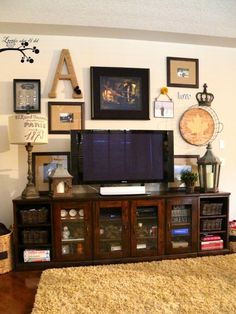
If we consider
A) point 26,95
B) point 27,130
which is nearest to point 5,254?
point 27,130

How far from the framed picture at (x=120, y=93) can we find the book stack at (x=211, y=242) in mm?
1439

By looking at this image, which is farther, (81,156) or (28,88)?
(28,88)

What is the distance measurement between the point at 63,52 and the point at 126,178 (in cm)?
150

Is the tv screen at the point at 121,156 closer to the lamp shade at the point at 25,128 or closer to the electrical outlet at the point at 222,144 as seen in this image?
the lamp shade at the point at 25,128

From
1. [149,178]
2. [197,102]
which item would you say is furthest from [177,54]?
[149,178]

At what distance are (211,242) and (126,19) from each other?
7.81ft

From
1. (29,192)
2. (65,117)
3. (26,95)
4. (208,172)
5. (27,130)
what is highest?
(26,95)

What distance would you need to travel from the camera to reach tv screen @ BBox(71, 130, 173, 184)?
2.66 metres

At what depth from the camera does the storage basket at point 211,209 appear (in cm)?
280

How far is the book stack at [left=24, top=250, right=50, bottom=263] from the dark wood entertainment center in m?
0.02

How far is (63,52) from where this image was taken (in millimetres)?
2873

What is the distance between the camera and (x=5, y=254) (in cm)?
241

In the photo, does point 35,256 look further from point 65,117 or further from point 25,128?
point 65,117

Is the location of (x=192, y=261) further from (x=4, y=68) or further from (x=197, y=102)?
(x=4, y=68)
